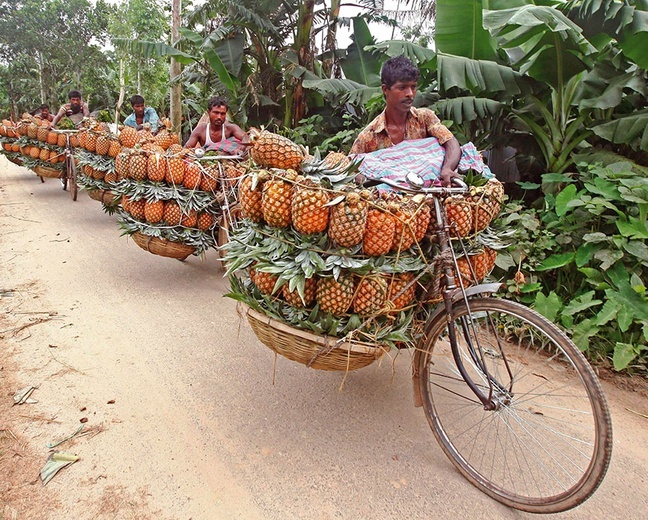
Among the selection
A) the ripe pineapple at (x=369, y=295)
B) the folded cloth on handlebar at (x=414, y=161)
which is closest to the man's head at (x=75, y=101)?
the folded cloth on handlebar at (x=414, y=161)

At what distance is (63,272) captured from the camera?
4488 millimetres

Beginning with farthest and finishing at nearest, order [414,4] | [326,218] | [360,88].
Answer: [414,4]
[360,88]
[326,218]

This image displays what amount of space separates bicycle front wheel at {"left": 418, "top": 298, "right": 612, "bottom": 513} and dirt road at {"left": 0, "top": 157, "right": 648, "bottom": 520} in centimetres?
14

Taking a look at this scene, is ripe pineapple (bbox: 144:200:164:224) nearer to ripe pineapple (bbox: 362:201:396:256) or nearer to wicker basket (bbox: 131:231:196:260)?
wicker basket (bbox: 131:231:196:260)

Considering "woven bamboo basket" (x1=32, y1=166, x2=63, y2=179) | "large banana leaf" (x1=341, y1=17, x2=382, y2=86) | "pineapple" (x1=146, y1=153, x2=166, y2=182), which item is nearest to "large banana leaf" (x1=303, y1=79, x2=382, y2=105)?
"large banana leaf" (x1=341, y1=17, x2=382, y2=86)

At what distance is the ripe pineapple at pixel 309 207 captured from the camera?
1.84 meters

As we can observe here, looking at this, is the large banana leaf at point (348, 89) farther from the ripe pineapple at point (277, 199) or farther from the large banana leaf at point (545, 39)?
the ripe pineapple at point (277, 199)

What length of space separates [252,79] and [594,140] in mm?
5674

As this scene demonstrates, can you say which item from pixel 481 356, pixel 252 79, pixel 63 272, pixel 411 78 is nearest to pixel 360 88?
pixel 252 79

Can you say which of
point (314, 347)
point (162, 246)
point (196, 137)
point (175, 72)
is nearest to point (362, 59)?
point (196, 137)

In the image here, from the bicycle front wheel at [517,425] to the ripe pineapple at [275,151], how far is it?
1056mm

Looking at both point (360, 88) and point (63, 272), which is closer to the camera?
point (63, 272)

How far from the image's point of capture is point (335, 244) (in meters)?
1.94

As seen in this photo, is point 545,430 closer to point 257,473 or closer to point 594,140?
point 257,473
